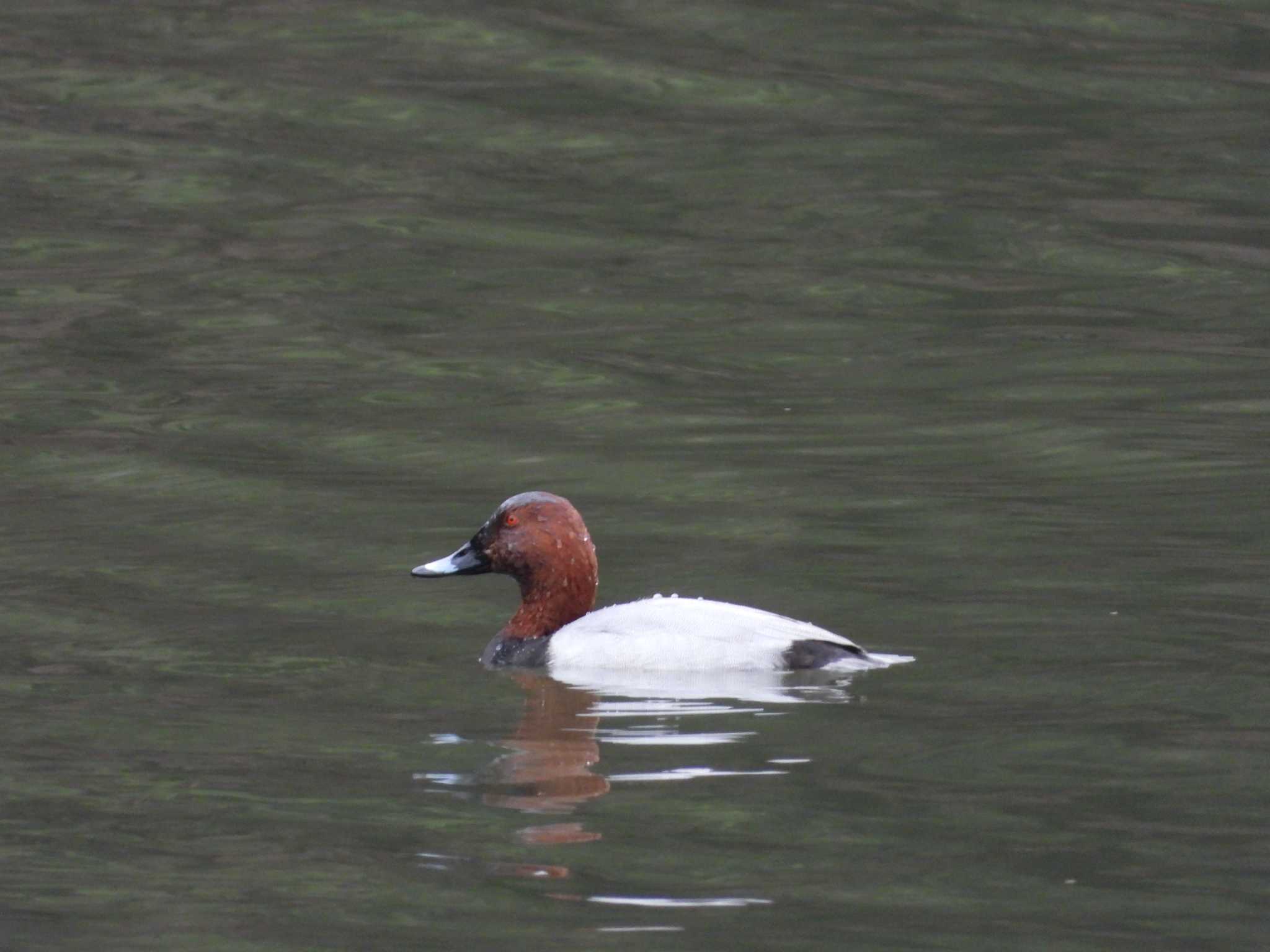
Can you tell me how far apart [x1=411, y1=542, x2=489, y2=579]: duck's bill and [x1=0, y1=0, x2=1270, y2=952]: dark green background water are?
265mm

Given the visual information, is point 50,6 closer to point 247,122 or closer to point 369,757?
point 247,122

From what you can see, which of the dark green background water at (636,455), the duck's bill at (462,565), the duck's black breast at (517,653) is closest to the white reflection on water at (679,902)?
the dark green background water at (636,455)

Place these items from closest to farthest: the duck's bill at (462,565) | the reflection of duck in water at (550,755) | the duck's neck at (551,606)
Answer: the reflection of duck in water at (550,755) < the duck's neck at (551,606) < the duck's bill at (462,565)

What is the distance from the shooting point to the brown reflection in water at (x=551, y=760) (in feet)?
22.5

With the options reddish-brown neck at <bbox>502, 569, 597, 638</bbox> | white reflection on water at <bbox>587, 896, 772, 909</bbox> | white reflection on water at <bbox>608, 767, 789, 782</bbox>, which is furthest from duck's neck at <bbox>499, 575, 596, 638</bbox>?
white reflection on water at <bbox>587, 896, 772, 909</bbox>

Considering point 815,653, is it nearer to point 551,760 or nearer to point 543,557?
point 551,760

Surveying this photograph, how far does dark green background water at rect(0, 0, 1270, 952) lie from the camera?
6.41 meters

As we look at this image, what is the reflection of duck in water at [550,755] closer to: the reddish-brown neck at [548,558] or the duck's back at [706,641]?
the duck's back at [706,641]

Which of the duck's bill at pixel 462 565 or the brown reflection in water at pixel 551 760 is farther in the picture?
the duck's bill at pixel 462 565

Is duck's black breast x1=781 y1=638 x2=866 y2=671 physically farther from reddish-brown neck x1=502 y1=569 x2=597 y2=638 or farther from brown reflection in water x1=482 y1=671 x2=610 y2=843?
reddish-brown neck x1=502 y1=569 x2=597 y2=638

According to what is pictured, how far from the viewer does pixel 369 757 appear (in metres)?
7.33

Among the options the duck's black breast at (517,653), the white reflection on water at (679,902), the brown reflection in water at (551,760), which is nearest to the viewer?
the white reflection on water at (679,902)

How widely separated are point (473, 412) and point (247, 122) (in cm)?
753

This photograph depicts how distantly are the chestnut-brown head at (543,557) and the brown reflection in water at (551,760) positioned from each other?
1.87 ft
